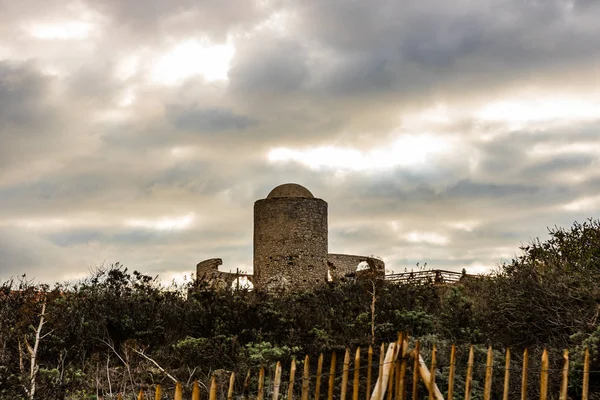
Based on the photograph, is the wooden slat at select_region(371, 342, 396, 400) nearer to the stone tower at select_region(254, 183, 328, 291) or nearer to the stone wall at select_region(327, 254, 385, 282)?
the stone tower at select_region(254, 183, 328, 291)

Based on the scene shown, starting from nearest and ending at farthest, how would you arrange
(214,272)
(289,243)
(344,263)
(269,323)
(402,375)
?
(402,375)
(269,323)
(289,243)
(214,272)
(344,263)

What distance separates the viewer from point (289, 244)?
20469 mm

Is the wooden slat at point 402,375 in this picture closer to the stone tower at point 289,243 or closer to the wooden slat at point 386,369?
the wooden slat at point 386,369

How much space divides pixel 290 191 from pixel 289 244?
2.24 meters

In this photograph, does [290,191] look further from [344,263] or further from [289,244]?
[344,263]

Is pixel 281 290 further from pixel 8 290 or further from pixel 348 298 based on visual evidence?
pixel 8 290

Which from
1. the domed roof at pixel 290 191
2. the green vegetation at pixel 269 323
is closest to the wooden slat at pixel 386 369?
the green vegetation at pixel 269 323

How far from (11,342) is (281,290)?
9.07 meters

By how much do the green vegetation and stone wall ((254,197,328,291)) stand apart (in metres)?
4.77

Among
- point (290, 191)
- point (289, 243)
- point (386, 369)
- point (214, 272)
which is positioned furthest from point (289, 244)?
point (386, 369)

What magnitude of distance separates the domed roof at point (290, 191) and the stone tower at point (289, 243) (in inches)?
32.2

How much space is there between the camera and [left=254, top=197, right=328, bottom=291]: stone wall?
20.3 meters

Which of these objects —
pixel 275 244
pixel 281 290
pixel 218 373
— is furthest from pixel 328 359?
pixel 275 244

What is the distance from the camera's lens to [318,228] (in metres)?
21.0
